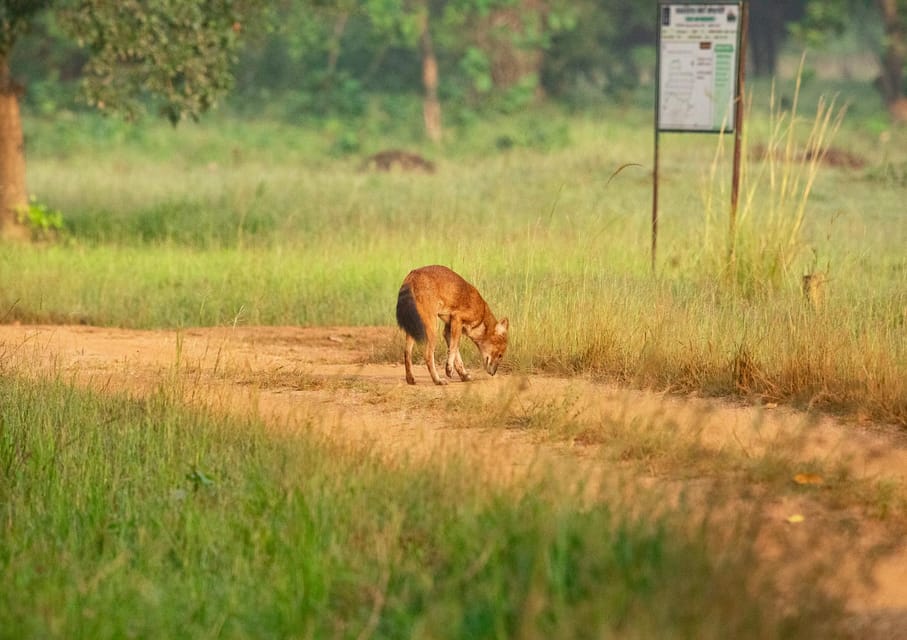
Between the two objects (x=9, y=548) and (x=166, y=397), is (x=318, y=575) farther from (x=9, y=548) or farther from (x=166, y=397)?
(x=166, y=397)

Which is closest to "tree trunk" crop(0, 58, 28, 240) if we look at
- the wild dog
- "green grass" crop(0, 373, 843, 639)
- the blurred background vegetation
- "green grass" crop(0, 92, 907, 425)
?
"green grass" crop(0, 92, 907, 425)

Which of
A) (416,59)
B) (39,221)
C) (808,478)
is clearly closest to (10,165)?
(39,221)

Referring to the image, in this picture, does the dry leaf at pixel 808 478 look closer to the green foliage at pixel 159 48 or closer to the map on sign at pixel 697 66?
the map on sign at pixel 697 66

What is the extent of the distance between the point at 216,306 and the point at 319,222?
558cm

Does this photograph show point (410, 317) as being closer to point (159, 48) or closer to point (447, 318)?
point (447, 318)

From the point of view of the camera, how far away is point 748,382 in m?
8.88

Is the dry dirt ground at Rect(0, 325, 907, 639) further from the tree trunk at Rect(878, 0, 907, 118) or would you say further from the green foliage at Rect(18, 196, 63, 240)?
the tree trunk at Rect(878, 0, 907, 118)

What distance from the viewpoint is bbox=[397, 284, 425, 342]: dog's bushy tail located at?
870 cm

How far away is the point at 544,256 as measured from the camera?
13469 millimetres

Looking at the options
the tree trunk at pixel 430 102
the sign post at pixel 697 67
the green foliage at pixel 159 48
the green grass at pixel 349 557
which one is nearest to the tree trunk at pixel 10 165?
the green foliage at pixel 159 48

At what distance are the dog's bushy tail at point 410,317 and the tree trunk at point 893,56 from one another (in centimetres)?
3004

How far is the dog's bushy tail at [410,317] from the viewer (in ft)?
28.5

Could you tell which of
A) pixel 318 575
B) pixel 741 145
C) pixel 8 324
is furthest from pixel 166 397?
pixel 741 145

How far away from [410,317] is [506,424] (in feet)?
3.71
